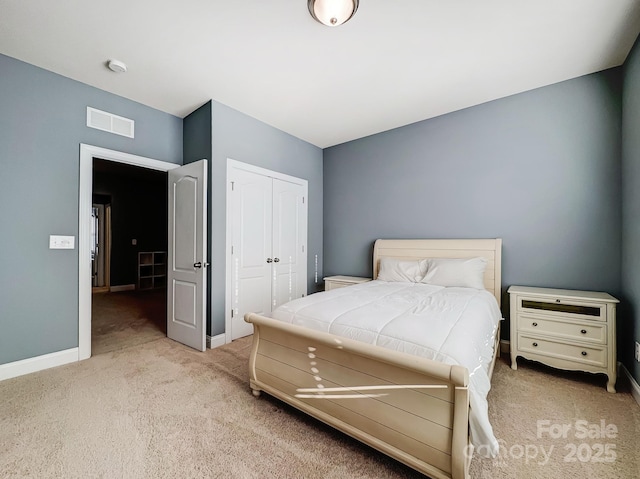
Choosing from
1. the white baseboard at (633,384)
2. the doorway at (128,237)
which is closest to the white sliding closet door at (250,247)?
the doorway at (128,237)

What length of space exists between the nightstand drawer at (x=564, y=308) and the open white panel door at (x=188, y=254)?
10.1ft

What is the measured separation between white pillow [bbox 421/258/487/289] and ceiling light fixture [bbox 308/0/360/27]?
2.36 m

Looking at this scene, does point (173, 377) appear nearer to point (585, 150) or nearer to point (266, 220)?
point (266, 220)

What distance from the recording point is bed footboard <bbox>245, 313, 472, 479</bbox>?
3.72ft

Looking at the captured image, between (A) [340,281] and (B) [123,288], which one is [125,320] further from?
(A) [340,281]

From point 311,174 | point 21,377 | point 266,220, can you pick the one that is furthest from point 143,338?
point 311,174

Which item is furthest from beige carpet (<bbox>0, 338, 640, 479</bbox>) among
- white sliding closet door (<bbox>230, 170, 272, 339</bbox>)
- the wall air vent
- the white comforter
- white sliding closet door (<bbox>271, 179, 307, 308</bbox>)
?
the wall air vent

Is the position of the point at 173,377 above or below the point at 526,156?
below

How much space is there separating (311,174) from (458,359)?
3588 millimetres

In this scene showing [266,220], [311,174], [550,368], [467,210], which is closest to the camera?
[550,368]

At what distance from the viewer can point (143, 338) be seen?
127 inches

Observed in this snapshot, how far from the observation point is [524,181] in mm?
2816

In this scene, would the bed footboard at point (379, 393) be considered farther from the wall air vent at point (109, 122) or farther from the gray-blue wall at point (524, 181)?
the wall air vent at point (109, 122)

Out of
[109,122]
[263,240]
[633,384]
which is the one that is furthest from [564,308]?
[109,122]
